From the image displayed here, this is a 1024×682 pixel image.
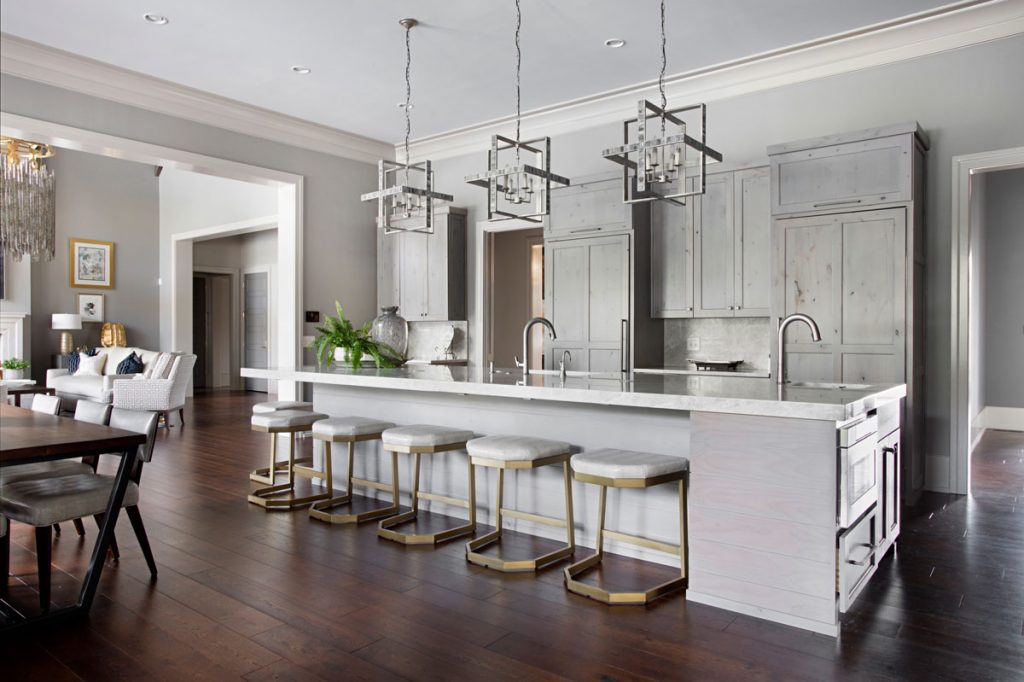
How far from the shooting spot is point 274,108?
21.2ft

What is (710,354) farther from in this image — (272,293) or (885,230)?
(272,293)

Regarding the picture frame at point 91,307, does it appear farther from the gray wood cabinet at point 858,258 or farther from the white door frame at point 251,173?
the gray wood cabinet at point 858,258

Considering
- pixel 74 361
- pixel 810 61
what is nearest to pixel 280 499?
pixel 810 61

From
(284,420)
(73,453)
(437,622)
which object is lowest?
(437,622)

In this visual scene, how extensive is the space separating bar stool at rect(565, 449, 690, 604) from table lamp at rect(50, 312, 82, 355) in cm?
969

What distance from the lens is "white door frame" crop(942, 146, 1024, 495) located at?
15.0ft

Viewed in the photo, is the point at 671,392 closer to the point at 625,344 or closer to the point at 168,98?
the point at 625,344

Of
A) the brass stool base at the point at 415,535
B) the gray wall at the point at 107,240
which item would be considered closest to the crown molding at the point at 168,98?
the brass stool base at the point at 415,535

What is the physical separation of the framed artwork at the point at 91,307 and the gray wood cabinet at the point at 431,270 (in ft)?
19.5

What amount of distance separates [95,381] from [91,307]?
2969mm

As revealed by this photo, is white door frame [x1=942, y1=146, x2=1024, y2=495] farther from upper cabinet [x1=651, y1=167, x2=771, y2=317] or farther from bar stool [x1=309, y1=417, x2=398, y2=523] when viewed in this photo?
bar stool [x1=309, y1=417, x2=398, y2=523]

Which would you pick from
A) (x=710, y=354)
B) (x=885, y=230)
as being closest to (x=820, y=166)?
(x=885, y=230)

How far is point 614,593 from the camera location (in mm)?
2730

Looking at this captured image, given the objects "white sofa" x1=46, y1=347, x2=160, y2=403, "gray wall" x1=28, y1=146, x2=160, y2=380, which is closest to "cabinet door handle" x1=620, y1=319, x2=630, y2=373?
"white sofa" x1=46, y1=347, x2=160, y2=403
